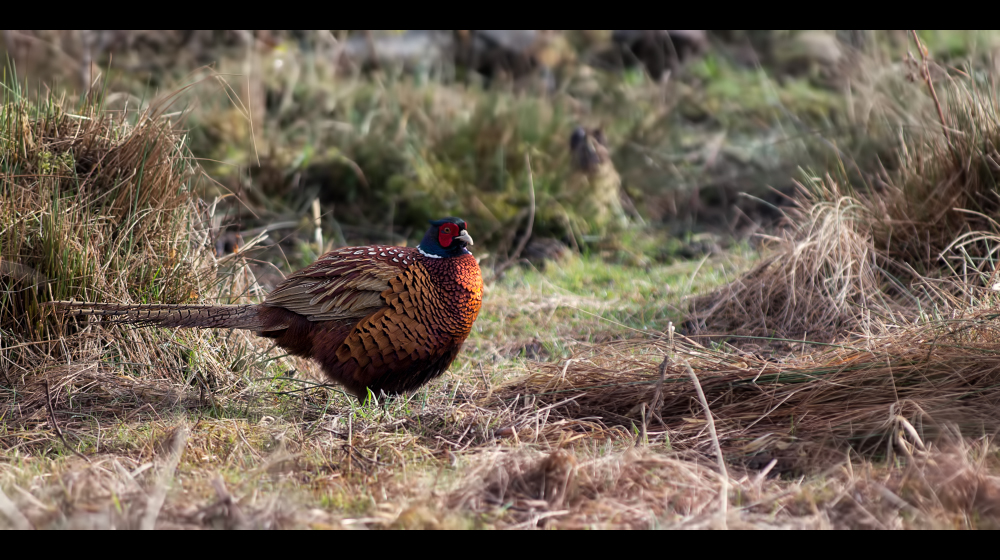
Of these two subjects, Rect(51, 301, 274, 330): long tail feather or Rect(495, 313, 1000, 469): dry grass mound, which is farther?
Rect(51, 301, 274, 330): long tail feather

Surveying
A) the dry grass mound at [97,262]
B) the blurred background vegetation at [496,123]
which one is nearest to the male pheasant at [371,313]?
the dry grass mound at [97,262]

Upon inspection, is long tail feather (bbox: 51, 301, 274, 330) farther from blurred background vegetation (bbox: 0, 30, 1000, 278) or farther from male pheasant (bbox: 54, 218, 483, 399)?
blurred background vegetation (bbox: 0, 30, 1000, 278)

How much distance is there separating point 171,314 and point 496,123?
13.1ft

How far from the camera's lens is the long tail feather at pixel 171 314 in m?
3.47

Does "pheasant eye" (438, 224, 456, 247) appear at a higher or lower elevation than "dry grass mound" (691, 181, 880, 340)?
higher

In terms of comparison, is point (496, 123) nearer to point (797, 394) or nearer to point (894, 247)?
point (894, 247)

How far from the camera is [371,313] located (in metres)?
3.60

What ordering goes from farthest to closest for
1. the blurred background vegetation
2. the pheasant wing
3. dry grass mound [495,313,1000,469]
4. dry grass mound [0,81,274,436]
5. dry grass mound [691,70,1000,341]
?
1. the blurred background vegetation
2. dry grass mound [691,70,1000,341]
3. the pheasant wing
4. dry grass mound [0,81,274,436]
5. dry grass mound [495,313,1000,469]

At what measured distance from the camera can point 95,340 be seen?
361 centimetres

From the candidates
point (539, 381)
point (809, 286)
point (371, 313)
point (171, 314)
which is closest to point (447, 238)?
point (371, 313)

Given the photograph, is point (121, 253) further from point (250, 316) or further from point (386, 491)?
point (386, 491)

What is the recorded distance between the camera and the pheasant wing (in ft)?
11.8

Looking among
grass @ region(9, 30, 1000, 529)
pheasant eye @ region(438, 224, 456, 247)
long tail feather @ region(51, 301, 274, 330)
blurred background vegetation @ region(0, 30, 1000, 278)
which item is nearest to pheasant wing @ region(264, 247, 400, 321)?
long tail feather @ region(51, 301, 274, 330)

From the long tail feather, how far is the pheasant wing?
131 millimetres
